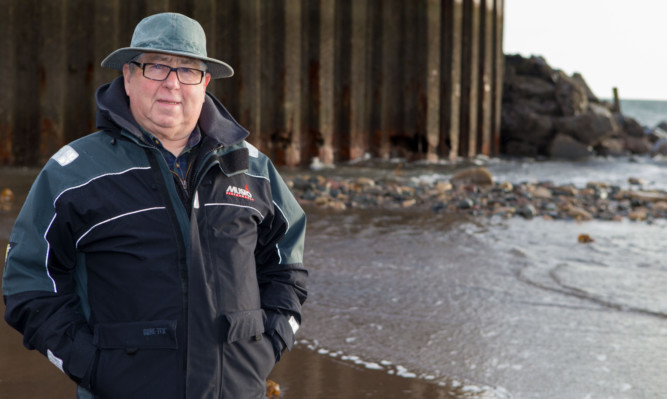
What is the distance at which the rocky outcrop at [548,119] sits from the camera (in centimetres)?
1816

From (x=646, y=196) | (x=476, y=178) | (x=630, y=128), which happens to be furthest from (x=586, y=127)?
(x=476, y=178)

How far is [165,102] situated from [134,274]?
468 millimetres

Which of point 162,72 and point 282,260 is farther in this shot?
point 282,260

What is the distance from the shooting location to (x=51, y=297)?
6.14 feet

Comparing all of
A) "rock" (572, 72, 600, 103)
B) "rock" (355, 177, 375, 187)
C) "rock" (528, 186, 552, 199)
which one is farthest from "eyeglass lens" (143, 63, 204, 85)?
"rock" (572, 72, 600, 103)

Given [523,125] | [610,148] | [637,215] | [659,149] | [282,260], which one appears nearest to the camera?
[282,260]

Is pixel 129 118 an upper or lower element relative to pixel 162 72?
lower

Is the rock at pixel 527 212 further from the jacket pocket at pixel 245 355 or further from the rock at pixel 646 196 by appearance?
the jacket pocket at pixel 245 355

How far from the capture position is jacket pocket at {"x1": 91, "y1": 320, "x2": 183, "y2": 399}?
184cm

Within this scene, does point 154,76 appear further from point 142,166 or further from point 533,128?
point 533,128

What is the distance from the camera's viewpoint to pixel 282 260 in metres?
2.20

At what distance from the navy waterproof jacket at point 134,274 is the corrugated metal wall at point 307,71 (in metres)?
7.76

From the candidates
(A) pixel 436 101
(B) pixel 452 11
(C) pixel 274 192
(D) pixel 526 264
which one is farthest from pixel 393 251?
(B) pixel 452 11

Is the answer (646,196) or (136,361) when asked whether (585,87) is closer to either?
(646,196)
